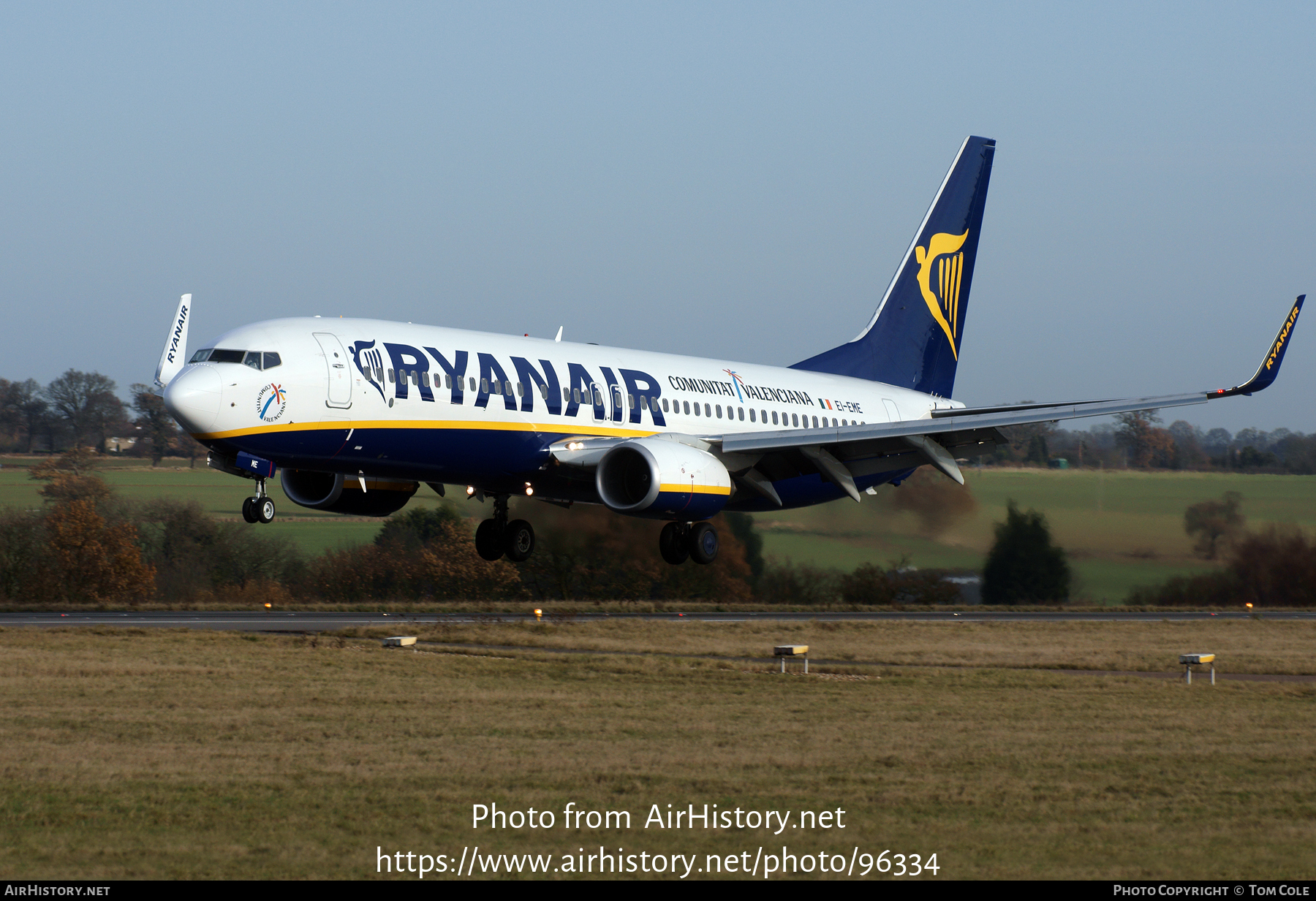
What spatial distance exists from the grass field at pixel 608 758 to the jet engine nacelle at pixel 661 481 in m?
4.61

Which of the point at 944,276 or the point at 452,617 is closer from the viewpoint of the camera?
the point at 944,276

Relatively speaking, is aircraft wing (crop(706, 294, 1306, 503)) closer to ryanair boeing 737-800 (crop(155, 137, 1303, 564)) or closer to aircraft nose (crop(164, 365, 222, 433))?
ryanair boeing 737-800 (crop(155, 137, 1303, 564))

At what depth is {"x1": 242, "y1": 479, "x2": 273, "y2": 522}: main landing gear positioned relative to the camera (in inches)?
989

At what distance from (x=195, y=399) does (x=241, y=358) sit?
1292mm

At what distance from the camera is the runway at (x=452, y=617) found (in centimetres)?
5319

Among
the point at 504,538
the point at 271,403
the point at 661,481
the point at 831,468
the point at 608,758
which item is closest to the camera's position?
the point at 271,403

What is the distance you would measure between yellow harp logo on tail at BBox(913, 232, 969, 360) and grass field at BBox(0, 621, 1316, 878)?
10642 millimetres

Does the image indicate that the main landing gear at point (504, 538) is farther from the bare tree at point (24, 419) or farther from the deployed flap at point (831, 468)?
the bare tree at point (24, 419)

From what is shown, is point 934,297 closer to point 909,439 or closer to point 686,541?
point 909,439

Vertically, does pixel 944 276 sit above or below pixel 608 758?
above

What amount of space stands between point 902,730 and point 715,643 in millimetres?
20430

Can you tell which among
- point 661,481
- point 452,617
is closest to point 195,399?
point 661,481

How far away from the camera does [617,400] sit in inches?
1210

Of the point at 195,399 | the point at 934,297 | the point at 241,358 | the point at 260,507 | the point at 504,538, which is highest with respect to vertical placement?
the point at 934,297
